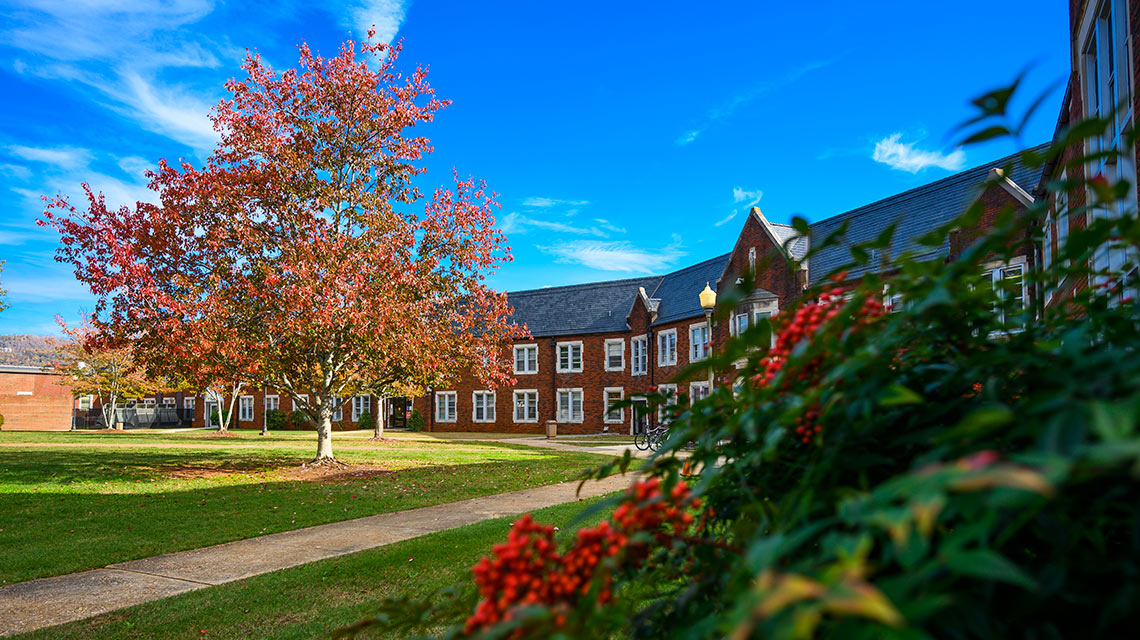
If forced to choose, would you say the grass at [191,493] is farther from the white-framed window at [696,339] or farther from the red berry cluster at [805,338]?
the white-framed window at [696,339]

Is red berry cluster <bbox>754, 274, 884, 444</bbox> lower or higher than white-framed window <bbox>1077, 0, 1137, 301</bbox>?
lower

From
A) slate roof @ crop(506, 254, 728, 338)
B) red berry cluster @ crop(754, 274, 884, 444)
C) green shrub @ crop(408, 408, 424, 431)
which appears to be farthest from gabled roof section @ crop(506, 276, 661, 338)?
red berry cluster @ crop(754, 274, 884, 444)

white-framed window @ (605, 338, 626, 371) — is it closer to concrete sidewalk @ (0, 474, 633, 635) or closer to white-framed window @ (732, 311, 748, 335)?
white-framed window @ (732, 311, 748, 335)

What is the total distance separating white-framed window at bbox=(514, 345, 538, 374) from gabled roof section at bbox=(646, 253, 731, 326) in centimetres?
845

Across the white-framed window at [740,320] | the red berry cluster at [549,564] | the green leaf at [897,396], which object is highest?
the white-framed window at [740,320]

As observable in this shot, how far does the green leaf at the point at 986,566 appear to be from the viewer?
0.70 meters

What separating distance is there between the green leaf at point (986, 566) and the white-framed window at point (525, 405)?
43.4 m

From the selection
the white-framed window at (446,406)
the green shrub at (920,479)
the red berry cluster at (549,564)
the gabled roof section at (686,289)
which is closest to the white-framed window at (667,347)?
the gabled roof section at (686,289)

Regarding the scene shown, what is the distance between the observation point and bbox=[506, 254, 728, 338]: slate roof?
1480 inches

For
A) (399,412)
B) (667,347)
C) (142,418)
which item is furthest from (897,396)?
(142,418)

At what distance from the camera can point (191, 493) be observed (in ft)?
45.0

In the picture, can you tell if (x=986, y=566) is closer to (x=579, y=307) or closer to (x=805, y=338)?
(x=805, y=338)

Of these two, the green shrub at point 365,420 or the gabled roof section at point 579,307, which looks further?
the green shrub at point 365,420

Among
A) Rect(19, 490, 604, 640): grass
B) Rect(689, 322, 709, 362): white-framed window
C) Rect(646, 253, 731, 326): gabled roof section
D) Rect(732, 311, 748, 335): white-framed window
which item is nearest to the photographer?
Rect(19, 490, 604, 640): grass
